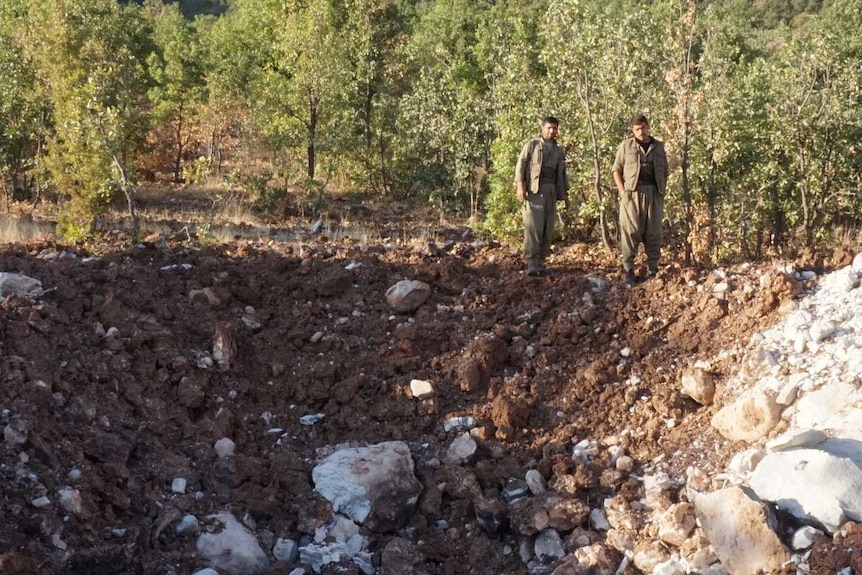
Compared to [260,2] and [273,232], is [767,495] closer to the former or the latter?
[273,232]

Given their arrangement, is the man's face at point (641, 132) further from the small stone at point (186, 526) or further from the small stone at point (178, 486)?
the small stone at point (186, 526)

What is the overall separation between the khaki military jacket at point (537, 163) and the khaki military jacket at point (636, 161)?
0.57 metres

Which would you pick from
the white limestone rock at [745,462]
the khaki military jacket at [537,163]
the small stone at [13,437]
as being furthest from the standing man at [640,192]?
the small stone at [13,437]

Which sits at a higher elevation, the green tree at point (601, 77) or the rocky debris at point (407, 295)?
the green tree at point (601, 77)

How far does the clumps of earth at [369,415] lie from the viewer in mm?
4832

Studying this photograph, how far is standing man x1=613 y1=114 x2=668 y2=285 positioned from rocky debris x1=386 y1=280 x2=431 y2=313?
69.8 inches

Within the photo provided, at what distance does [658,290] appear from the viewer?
6.90m

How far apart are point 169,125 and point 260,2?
4.02m

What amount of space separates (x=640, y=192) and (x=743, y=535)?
11.3 ft

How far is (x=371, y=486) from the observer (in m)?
5.40

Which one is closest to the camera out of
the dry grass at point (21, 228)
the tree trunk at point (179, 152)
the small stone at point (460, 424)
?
the small stone at point (460, 424)

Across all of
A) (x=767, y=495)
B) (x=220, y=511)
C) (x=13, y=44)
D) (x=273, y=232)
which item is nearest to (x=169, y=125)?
(x=13, y=44)

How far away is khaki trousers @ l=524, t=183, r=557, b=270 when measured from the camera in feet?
24.5

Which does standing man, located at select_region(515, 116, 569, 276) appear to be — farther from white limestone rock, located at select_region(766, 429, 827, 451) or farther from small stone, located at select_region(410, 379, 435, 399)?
white limestone rock, located at select_region(766, 429, 827, 451)
